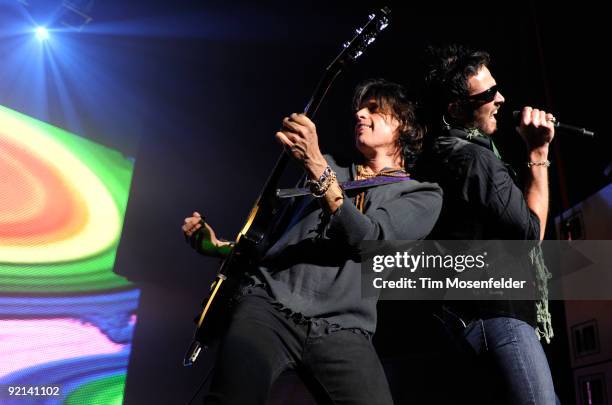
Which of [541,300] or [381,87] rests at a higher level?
[381,87]

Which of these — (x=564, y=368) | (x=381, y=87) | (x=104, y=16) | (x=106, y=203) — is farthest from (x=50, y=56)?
(x=564, y=368)

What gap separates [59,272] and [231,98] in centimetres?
183

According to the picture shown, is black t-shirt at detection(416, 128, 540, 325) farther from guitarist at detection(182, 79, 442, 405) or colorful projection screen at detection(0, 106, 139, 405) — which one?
colorful projection screen at detection(0, 106, 139, 405)

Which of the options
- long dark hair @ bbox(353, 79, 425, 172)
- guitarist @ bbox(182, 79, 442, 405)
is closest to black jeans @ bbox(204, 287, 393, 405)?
guitarist @ bbox(182, 79, 442, 405)

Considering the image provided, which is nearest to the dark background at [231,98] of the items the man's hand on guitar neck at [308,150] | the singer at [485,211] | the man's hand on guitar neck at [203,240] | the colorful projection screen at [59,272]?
the colorful projection screen at [59,272]

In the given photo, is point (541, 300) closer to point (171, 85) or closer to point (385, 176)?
point (385, 176)

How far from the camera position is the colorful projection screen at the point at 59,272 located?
2.81m

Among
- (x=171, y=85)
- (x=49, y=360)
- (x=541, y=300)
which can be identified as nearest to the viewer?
(x=541, y=300)

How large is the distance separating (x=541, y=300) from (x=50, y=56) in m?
3.57

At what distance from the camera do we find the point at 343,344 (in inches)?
51.3

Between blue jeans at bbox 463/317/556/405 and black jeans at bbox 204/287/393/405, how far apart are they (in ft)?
1.03

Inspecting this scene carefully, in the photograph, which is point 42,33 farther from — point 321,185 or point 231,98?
point 321,185

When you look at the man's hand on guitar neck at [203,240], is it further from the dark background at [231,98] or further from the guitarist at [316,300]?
the dark background at [231,98]

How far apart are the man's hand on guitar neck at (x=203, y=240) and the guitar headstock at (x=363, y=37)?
32.1 inches
